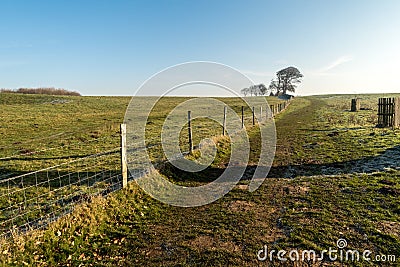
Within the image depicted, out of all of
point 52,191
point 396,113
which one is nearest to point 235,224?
point 52,191

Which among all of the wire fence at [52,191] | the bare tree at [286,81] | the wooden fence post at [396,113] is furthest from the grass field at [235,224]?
the bare tree at [286,81]

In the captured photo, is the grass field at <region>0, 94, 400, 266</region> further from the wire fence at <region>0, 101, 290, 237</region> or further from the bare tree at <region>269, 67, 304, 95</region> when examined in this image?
the bare tree at <region>269, 67, 304, 95</region>

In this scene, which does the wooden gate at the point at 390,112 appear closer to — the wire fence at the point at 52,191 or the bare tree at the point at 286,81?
the wire fence at the point at 52,191

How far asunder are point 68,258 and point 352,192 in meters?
6.68

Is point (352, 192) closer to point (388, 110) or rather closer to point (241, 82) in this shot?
point (241, 82)

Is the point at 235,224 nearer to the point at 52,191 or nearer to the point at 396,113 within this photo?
the point at 52,191

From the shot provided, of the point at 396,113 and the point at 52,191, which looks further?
the point at 396,113

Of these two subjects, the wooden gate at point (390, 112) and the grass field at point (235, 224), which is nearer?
the grass field at point (235, 224)

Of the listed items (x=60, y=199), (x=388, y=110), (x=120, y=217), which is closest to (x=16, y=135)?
(x=60, y=199)

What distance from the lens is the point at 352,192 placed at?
6.81m

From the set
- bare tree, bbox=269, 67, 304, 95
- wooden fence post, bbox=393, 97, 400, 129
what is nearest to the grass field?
wooden fence post, bbox=393, 97, 400, 129

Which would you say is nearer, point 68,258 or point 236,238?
point 68,258

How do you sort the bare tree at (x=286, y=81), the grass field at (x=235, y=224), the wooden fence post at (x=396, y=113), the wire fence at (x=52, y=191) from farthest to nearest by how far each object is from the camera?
the bare tree at (x=286, y=81), the wooden fence post at (x=396, y=113), the wire fence at (x=52, y=191), the grass field at (x=235, y=224)

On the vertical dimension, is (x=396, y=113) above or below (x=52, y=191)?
above
